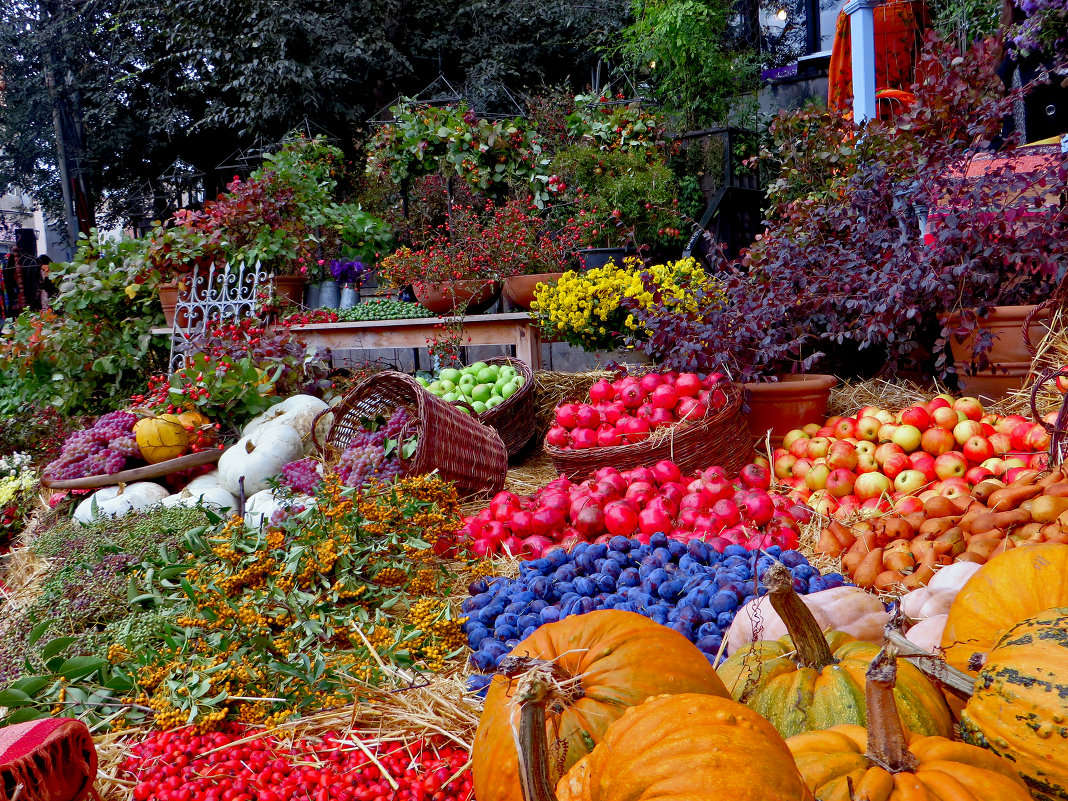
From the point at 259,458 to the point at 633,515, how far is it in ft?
5.98

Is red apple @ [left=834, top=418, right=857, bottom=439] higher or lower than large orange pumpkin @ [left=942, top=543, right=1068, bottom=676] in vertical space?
Result: lower

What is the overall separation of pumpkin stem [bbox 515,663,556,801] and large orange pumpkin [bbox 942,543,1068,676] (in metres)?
0.72

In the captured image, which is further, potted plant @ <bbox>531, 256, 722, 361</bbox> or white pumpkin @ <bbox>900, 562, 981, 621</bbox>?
potted plant @ <bbox>531, 256, 722, 361</bbox>

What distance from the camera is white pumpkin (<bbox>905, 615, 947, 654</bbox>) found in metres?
1.38

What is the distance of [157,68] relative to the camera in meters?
11.4

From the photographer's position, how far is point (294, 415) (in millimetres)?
3760

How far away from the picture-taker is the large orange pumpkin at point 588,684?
1039 millimetres

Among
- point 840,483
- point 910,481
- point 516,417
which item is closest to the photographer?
point 910,481

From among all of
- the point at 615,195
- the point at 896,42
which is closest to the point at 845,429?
the point at 615,195

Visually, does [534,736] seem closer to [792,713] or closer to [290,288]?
[792,713]

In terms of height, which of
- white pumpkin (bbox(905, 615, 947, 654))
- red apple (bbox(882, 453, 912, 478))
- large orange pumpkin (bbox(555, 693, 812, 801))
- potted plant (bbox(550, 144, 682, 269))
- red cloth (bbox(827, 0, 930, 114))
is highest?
red cloth (bbox(827, 0, 930, 114))

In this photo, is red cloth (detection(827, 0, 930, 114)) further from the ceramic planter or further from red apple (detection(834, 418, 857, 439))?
red apple (detection(834, 418, 857, 439))

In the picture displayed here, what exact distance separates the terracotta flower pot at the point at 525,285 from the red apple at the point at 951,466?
8.74ft

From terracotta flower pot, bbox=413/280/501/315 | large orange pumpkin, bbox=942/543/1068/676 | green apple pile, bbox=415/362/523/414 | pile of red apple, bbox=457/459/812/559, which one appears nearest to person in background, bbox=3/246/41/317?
terracotta flower pot, bbox=413/280/501/315
